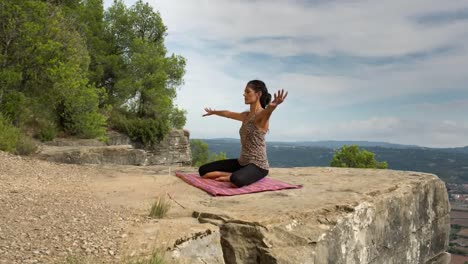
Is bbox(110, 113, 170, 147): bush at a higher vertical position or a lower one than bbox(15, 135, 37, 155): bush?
higher

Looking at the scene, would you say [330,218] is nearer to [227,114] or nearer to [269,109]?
[269,109]

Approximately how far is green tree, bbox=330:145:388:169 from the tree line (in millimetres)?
16091

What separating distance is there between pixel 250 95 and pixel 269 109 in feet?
2.64

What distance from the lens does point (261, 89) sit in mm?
7926

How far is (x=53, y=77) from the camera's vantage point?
19.1 meters

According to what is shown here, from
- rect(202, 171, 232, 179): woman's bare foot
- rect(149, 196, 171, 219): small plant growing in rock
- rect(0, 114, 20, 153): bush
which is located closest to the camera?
rect(149, 196, 171, 219): small plant growing in rock

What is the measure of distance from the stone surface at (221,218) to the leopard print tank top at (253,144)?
2.89ft

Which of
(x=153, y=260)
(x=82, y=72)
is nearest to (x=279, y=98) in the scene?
(x=153, y=260)

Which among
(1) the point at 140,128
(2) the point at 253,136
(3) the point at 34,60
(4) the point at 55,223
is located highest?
(3) the point at 34,60

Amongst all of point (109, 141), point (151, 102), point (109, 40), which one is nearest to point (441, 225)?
point (109, 141)

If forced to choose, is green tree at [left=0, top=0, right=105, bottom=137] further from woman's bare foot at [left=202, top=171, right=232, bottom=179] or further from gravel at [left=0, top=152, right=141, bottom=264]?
woman's bare foot at [left=202, top=171, right=232, bottom=179]

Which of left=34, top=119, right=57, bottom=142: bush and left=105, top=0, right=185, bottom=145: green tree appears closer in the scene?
left=34, top=119, right=57, bottom=142: bush

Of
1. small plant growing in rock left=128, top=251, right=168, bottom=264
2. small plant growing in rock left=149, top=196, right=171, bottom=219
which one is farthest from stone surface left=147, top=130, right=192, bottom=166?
small plant growing in rock left=128, top=251, right=168, bottom=264

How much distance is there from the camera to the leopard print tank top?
25.8 feet
